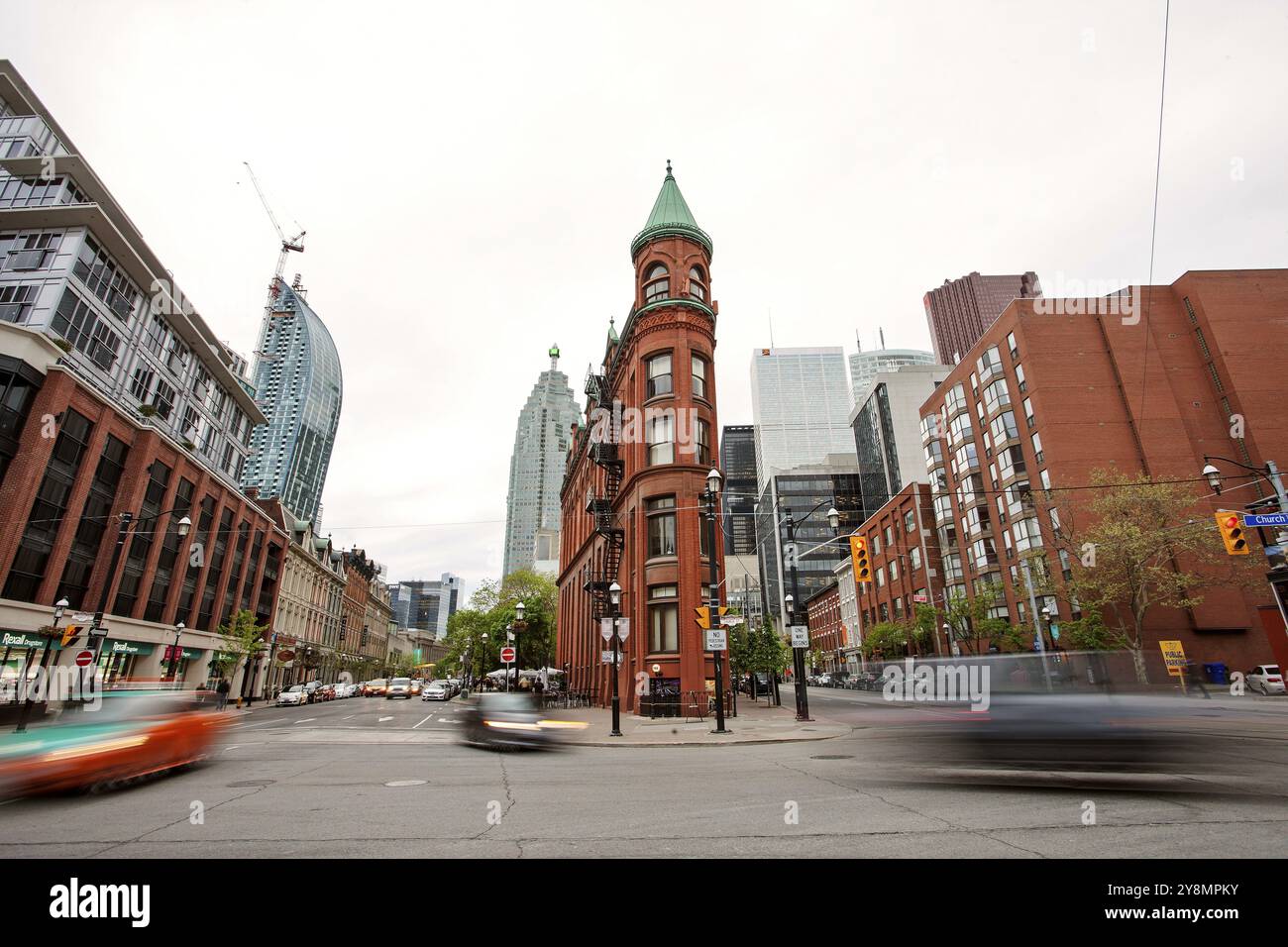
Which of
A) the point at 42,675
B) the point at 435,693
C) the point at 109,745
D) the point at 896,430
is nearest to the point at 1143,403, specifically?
the point at 896,430

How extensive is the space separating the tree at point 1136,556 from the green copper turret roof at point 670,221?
27.9 meters

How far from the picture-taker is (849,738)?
58.8ft

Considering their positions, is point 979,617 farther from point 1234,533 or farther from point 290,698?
point 290,698

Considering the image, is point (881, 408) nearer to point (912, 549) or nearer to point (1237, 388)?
point (912, 549)

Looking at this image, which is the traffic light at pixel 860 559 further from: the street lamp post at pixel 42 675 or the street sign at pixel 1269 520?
the street lamp post at pixel 42 675

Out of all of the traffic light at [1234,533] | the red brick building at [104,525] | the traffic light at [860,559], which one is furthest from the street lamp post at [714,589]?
the red brick building at [104,525]

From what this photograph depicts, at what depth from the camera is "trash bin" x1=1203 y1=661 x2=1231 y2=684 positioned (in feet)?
140

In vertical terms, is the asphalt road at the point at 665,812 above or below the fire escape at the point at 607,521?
below

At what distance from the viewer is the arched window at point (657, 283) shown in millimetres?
32375

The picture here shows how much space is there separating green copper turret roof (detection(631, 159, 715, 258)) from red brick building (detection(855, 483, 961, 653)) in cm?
4837

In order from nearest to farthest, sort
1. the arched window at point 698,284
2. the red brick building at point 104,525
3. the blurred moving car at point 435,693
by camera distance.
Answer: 1. the red brick building at point 104,525
2. the arched window at point 698,284
3. the blurred moving car at point 435,693

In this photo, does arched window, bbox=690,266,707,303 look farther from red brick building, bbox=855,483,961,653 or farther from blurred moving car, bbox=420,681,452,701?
red brick building, bbox=855,483,961,653

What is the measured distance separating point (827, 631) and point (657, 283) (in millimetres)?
94748
